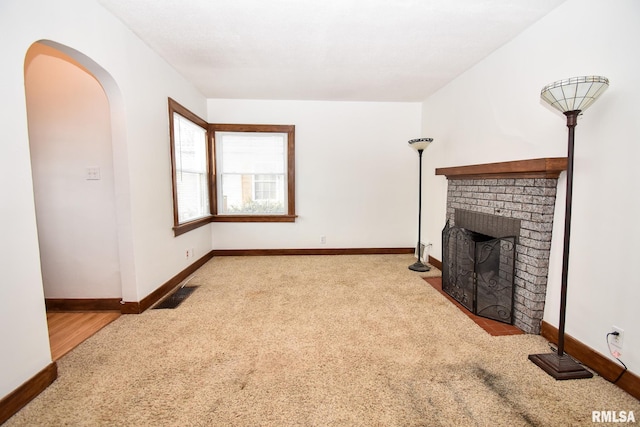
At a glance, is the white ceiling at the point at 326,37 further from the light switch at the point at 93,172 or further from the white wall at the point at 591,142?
the light switch at the point at 93,172

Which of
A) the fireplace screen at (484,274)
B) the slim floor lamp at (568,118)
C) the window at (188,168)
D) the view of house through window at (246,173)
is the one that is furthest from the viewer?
the view of house through window at (246,173)

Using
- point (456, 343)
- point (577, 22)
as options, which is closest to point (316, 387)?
point (456, 343)

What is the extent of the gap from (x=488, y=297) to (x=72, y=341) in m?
3.55

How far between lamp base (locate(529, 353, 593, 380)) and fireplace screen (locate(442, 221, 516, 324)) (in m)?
0.54

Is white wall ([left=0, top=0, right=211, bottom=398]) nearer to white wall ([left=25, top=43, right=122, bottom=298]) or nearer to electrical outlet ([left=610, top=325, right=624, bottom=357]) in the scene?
white wall ([left=25, top=43, right=122, bottom=298])

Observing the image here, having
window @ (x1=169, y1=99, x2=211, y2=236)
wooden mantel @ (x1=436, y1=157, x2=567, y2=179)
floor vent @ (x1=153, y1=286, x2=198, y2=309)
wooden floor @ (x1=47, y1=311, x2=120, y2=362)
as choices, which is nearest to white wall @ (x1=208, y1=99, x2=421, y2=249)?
window @ (x1=169, y1=99, x2=211, y2=236)

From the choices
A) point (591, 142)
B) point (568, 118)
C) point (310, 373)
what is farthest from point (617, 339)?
point (310, 373)

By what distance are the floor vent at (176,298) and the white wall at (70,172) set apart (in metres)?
0.51

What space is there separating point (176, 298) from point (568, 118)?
12.0 ft

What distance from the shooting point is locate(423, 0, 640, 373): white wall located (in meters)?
1.62

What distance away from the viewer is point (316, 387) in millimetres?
1667

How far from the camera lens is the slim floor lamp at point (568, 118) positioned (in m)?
Answer: 1.57

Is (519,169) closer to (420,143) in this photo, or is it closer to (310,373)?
(420,143)

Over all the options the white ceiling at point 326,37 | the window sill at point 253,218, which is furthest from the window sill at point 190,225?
the white ceiling at point 326,37
